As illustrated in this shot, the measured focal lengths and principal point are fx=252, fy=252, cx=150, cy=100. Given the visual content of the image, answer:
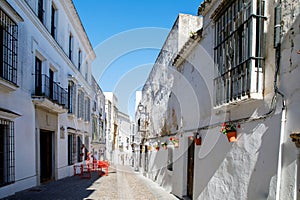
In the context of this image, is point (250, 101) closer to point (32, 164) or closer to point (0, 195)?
point (0, 195)

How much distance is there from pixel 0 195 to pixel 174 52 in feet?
24.6

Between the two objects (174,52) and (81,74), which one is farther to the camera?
(81,74)

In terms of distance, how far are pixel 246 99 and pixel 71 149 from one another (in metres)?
12.0

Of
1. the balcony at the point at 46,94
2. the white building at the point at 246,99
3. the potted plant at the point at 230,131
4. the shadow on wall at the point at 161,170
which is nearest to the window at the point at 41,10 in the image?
the balcony at the point at 46,94

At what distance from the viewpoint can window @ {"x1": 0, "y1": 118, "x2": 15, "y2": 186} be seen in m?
6.82

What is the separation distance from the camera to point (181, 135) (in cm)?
836

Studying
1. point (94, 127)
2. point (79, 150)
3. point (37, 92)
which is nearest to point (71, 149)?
point (79, 150)

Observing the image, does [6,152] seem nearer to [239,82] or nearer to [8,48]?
[8,48]

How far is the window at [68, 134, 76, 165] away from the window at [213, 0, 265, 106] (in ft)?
35.2

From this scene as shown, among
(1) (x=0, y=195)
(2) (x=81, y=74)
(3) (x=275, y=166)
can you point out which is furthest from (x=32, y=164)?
(2) (x=81, y=74)

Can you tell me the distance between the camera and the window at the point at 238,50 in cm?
381

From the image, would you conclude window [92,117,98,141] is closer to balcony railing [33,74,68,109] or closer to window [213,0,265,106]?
Result: balcony railing [33,74,68,109]

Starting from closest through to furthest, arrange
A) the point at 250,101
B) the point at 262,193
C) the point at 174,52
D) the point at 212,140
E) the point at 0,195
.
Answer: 1. the point at 262,193
2. the point at 250,101
3. the point at 212,140
4. the point at 0,195
5. the point at 174,52

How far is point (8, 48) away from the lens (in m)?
6.97
